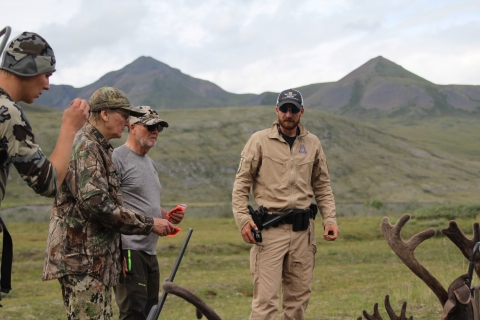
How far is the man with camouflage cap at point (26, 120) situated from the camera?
10.3ft

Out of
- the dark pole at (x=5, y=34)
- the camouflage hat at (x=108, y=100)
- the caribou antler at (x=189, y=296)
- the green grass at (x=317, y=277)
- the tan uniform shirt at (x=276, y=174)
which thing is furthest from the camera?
the green grass at (x=317, y=277)

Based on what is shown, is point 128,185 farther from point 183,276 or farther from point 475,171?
point 475,171

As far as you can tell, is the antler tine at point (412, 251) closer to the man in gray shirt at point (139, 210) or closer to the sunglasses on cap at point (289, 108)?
the sunglasses on cap at point (289, 108)

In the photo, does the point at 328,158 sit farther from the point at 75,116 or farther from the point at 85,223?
the point at 75,116

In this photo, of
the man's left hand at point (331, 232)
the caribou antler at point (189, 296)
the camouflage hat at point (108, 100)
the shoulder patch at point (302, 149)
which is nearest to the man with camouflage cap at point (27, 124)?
the caribou antler at point (189, 296)

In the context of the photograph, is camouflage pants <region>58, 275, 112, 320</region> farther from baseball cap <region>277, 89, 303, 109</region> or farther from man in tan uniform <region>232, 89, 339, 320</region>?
baseball cap <region>277, 89, 303, 109</region>

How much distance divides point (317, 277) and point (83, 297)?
1237 centimetres

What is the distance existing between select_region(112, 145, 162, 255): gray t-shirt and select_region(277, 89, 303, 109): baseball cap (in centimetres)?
155

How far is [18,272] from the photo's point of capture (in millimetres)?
17562

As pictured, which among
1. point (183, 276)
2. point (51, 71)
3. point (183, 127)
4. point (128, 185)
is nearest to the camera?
point (51, 71)

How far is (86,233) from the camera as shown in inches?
170

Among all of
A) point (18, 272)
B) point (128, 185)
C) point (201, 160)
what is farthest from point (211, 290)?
point (201, 160)

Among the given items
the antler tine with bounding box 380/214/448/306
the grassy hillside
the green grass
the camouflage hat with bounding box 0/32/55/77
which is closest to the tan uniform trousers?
the antler tine with bounding box 380/214/448/306

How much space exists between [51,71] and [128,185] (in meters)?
2.19
